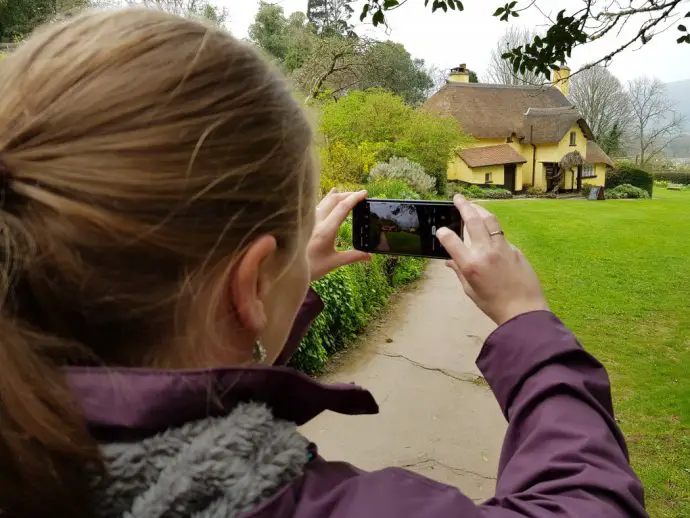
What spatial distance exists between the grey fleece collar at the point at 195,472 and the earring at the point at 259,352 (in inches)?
7.1

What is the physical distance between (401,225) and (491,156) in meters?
32.1

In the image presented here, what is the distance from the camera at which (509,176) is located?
109 ft

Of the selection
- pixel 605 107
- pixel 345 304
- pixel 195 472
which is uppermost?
pixel 605 107

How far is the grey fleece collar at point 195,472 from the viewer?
679mm

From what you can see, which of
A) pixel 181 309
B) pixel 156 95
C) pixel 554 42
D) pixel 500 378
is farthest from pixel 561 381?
pixel 554 42

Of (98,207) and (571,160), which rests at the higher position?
(98,207)

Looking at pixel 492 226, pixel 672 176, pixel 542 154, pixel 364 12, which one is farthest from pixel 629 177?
pixel 492 226

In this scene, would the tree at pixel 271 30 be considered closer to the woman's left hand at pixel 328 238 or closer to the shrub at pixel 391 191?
the shrub at pixel 391 191

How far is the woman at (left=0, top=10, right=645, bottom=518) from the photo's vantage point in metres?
0.67

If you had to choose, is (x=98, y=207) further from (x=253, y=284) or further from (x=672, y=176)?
(x=672, y=176)

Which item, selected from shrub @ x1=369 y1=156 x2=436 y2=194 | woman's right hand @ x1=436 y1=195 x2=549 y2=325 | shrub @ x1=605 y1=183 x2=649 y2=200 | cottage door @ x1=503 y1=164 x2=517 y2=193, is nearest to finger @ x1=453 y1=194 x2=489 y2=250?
woman's right hand @ x1=436 y1=195 x2=549 y2=325

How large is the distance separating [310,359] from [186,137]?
4618 mm

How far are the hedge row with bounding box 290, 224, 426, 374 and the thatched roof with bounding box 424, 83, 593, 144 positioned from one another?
89.5 feet

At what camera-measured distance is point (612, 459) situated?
86 centimetres
